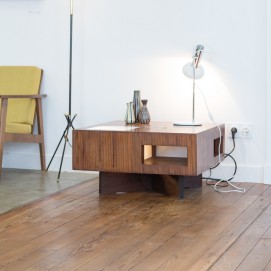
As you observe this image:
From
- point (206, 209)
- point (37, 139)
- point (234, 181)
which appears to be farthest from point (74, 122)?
point (206, 209)

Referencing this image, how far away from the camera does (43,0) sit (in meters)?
4.78

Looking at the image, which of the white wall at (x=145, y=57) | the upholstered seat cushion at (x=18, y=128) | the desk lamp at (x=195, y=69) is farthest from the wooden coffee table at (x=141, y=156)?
the upholstered seat cushion at (x=18, y=128)

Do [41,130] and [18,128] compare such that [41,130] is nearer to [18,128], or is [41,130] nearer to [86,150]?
[18,128]

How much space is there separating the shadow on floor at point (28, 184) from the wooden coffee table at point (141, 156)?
305 mm

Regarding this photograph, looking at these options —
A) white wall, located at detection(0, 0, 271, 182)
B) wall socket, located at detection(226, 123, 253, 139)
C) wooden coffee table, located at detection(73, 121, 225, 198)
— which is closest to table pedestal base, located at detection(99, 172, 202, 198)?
wooden coffee table, located at detection(73, 121, 225, 198)

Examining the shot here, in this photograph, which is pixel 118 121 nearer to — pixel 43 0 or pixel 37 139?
pixel 37 139

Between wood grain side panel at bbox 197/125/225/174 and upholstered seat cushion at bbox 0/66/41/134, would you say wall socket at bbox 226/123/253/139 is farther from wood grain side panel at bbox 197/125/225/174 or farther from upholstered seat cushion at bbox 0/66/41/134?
upholstered seat cushion at bbox 0/66/41/134

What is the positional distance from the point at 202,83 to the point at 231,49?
0.99ft

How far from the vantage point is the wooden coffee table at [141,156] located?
3672mm

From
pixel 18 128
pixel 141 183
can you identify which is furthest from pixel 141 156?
pixel 18 128

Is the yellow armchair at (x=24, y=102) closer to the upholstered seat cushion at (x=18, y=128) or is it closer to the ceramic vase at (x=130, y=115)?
the upholstered seat cushion at (x=18, y=128)

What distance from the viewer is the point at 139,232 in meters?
2.99

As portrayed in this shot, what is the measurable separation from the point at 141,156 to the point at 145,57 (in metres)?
1.03

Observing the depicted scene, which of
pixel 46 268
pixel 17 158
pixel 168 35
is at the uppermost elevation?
pixel 168 35
